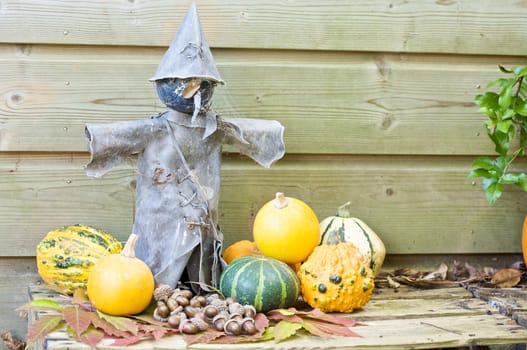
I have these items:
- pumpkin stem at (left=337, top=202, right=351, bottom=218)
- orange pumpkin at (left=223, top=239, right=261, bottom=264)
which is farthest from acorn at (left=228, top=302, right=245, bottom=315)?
pumpkin stem at (left=337, top=202, right=351, bottom=218)

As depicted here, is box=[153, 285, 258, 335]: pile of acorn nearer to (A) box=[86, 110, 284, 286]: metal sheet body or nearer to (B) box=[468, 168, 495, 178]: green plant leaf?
(A) box=[86, 110, 284, 286]: metal sheet body

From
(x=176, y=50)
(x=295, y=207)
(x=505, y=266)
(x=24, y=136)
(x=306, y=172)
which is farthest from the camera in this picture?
(x=505, y=266)

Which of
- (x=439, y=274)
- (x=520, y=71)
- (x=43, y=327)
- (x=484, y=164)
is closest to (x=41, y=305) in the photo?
(x=43, y=327)

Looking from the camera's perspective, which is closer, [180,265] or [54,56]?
[180,265]

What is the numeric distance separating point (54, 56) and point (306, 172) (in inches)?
34.1

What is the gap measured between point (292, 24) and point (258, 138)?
0.42 m

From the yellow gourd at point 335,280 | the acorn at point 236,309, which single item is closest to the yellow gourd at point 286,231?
the yellow gourd at point 335,280

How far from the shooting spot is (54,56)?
213 cm

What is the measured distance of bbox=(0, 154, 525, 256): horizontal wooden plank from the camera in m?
2.17

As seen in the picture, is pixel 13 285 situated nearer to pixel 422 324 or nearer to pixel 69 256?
pixel 69 256

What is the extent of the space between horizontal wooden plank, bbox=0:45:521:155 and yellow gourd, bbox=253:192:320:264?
332 millimetres

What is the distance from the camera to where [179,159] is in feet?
6.41

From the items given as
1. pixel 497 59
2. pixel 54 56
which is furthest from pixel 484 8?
pixel 54 56

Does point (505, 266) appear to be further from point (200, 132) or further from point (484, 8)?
point (200, 132)
